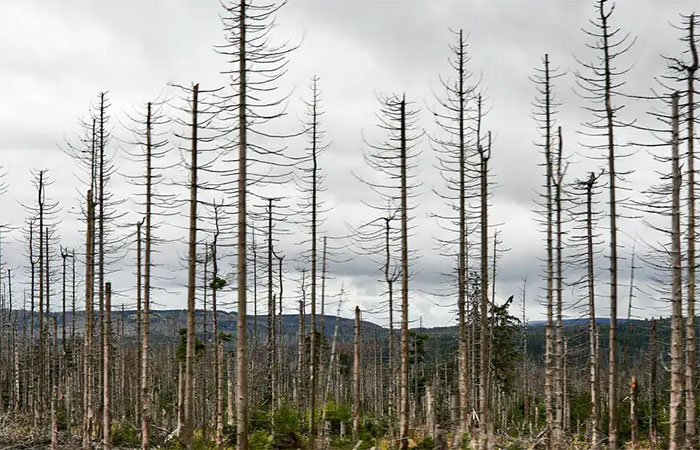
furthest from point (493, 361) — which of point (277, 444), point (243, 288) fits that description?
point (243, 288)

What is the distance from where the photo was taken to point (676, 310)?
42.9ft

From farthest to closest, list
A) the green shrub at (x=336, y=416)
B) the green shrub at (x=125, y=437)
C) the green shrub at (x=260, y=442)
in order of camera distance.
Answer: the green shrub at (x=336, y=416) → the green shrub at (x=125, y=437) → the green shrub at (x=260, y=442)

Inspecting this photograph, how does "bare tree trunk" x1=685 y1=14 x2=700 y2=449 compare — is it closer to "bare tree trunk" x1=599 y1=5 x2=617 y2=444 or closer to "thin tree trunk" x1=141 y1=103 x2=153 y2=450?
"bare tree trunk" x1=599 y1=5 x2=617 y2=444

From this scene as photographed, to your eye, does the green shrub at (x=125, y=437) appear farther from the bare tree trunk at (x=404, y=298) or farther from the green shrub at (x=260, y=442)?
the bare tree trunk at (x=404, y=298)

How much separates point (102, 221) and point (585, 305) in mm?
16969

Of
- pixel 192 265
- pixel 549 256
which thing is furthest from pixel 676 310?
pixel 192 265

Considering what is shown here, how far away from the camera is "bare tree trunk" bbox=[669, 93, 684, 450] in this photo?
12.7 m

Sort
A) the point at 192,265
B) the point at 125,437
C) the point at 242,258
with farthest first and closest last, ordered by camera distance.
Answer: the point at 125,437 < the point at 192,265 < the point at 242,258

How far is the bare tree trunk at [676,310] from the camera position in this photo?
12672 millimetres

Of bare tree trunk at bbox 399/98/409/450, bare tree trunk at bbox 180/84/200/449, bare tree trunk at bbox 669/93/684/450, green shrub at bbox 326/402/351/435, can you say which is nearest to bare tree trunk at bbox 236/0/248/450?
bare tree trunk at bbox 180/84/200/449

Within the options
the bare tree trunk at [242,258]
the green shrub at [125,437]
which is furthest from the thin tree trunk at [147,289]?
the green shrub at [125,437]

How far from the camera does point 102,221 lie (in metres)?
20.6

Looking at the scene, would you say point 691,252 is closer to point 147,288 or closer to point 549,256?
point 549,256

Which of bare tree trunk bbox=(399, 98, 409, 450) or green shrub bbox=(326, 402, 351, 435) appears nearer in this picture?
bare tree trunk bbox=(399, 98, 409, 450)
